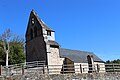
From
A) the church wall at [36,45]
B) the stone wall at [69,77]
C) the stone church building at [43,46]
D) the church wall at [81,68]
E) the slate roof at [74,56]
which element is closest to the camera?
the stone wall at [69,77]

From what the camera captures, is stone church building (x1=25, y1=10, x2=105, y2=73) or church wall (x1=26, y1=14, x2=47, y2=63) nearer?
stone church building (x1=25, y1=10, x2=105, y2=73)

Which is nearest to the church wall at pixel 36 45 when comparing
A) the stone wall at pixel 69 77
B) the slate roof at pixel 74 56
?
the slate roof at pixel 74 56

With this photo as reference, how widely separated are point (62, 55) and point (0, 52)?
48.6 feet

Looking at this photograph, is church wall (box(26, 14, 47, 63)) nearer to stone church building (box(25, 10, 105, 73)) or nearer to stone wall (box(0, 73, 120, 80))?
stone church building (box(25, 10, 105, 73))

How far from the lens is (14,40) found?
159 feet

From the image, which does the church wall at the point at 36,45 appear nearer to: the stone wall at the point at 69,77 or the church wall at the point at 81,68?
the church wall at the point at 81,68

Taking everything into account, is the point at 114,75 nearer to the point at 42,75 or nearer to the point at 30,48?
the point at 42,75

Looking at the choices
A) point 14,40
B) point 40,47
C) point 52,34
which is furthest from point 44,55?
point 14,40

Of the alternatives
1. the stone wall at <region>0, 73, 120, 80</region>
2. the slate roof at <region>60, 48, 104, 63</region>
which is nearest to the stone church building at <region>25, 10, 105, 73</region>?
the slate roof at <region>60, 48, 104, 63</region>

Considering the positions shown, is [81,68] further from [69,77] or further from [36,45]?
[36,45]

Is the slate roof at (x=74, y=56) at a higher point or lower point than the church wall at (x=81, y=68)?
higher

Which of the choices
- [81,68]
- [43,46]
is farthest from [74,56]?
[81,68]

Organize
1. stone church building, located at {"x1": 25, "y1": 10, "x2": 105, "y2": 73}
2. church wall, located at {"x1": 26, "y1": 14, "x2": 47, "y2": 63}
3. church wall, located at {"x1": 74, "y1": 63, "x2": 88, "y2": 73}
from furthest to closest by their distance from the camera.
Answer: church wall, located at {"x1": 26, "y1": 14, "x2": 47, "y2": 63} → stone church building, located at {"x1": 25, "y1": 10, "x2": 105, "y2": 73} → church wall, located at {"x1": 74, "y1": 63, "x2": 88, "y2": 73}

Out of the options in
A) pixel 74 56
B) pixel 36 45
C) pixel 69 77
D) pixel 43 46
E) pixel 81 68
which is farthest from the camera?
pixel 74 56
